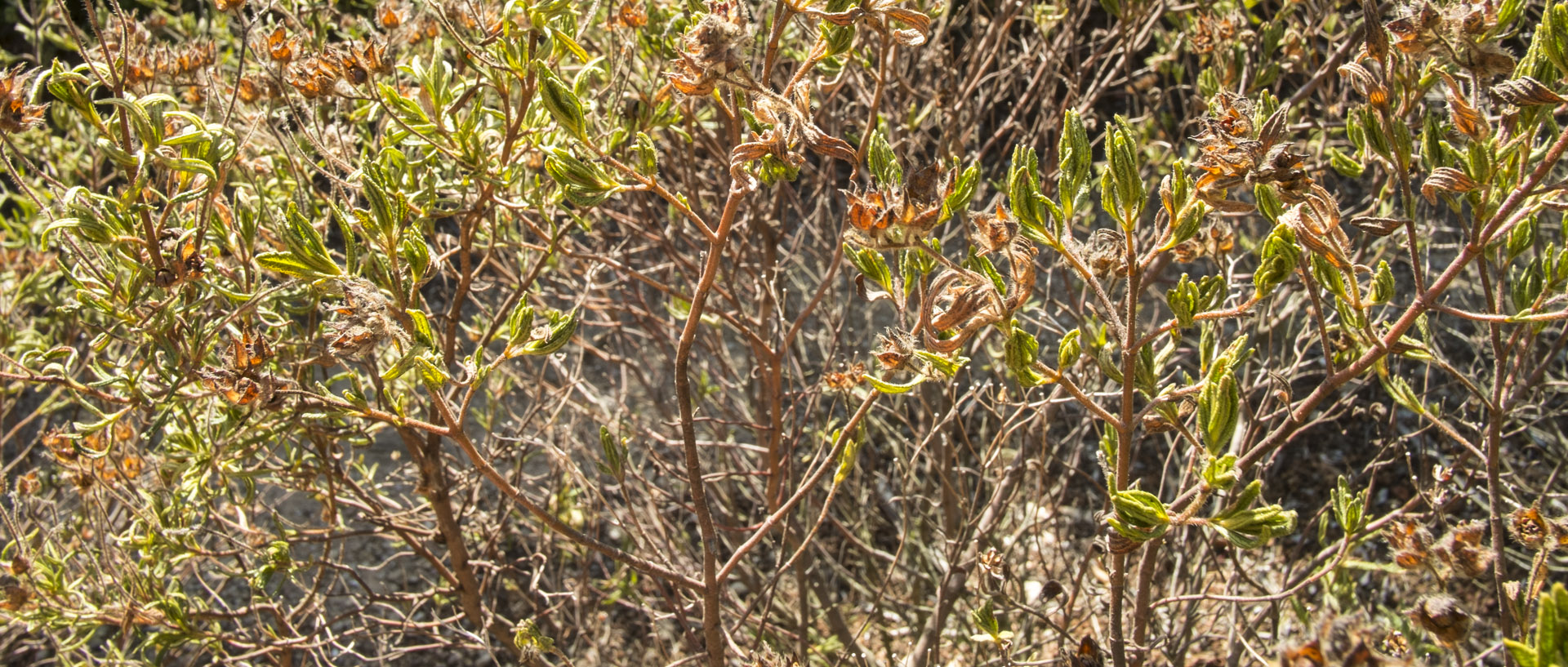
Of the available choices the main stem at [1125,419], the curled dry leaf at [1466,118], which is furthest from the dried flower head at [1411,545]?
the curled dry leaf at [1466,118]

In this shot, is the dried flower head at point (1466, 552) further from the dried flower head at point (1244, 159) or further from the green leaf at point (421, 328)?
the green leaf at point (421, 328)

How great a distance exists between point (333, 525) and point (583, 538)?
3.08 ft

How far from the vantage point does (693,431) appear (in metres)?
1.31

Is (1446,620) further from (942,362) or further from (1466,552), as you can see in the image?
(942,362)

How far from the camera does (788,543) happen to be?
99.3 inches

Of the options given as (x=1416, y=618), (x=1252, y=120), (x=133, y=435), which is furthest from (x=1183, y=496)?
(x=133, y=435)

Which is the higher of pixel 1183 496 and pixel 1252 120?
pixel 1252 120

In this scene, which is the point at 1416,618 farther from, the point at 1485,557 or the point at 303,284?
the point at 303,284

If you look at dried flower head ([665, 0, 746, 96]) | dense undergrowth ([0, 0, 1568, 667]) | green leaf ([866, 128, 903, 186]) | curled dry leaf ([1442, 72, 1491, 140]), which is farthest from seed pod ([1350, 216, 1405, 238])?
dried flower head ([665, 0, 746, 96])

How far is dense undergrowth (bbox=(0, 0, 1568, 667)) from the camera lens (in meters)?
0.94

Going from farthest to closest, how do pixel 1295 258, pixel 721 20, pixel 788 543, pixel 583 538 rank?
pixel 788 543, pixel 583 538, pixel 1295 258, pixel 721 20

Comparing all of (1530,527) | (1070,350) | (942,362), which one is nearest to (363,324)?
(942,362)

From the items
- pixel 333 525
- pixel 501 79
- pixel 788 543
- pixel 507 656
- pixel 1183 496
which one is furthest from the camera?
pixel 507 656

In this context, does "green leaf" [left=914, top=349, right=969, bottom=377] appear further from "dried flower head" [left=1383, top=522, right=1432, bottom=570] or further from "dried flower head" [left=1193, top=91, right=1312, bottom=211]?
"dried flower head" [left=1383, top=522, right=1432, bottom=570]
